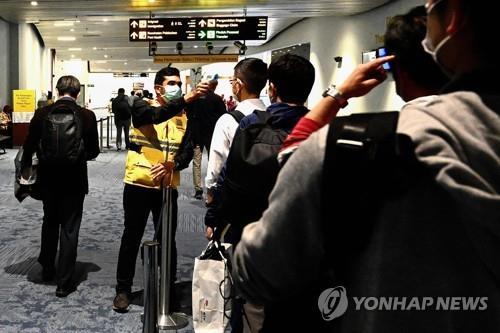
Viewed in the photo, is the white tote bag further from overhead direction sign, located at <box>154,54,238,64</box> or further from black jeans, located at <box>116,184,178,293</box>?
overhead direction sign, located at <box>154,54,238,64</box>

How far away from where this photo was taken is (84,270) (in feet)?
14.2

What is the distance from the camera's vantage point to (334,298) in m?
0.93

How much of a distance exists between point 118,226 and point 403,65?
5.11 m

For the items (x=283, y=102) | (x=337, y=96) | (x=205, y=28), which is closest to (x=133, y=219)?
(x=283, y=102)

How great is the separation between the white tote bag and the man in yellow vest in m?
1.11

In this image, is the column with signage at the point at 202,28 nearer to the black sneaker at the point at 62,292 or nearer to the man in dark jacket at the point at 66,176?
the man in dark jacket at the point at 66,176

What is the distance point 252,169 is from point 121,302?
6.94ft

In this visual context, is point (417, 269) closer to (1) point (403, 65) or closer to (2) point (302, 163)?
(2) point (302, 163)

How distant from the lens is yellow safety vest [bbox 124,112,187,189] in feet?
11.4

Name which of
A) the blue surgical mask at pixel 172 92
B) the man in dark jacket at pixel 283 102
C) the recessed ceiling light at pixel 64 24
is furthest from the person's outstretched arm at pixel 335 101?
the recessed ceiling light at pixel 64 24

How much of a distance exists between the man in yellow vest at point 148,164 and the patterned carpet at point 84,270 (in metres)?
0.25

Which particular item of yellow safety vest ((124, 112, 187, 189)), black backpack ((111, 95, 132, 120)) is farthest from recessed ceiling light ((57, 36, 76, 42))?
yellow safety vest ((124, 112, 187, 189))

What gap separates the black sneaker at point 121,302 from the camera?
348 centimetres
